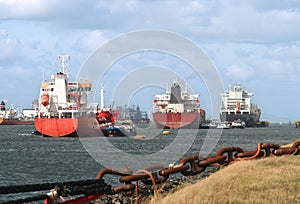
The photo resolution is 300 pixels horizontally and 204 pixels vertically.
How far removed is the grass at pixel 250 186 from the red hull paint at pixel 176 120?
12729cm

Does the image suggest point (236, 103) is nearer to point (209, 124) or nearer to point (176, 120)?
point (209, 124)

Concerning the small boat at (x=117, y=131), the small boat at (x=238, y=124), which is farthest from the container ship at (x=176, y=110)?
the small boat at (x=117, y=131)

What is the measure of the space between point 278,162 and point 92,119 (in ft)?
258

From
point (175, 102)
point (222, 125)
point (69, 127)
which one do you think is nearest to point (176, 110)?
point (175, 102)

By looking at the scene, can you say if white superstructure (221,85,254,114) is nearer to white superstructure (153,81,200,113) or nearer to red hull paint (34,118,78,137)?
white superstructure (153,81,200,113)

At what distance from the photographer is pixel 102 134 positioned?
9025cm

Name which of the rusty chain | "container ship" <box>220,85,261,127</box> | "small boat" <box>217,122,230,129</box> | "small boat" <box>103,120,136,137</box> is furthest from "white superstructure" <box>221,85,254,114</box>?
the rusty chain

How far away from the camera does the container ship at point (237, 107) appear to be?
178250 millimetres

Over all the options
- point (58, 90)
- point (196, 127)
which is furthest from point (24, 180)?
point (196, 127)

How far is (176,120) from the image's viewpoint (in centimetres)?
14412

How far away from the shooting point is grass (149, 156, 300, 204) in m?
10.1

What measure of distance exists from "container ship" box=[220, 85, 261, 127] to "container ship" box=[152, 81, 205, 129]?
67.7ft

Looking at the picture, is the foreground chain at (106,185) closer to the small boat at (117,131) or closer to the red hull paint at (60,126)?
the red hull paint at (60,126)

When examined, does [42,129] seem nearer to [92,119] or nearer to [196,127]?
[92,119]
